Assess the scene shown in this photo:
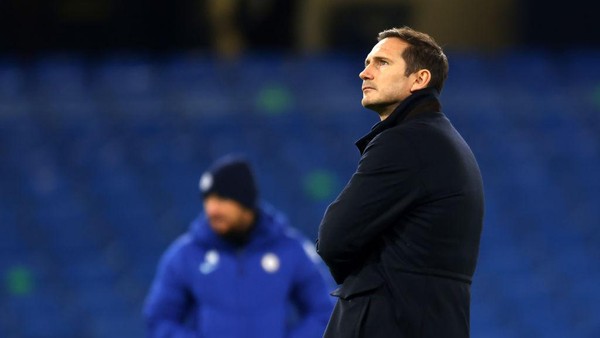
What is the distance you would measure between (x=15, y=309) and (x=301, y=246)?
136 inches

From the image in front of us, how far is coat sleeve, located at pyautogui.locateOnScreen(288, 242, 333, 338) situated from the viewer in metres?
4.42

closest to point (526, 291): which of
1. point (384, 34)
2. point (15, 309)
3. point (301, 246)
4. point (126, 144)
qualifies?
point (126, 144)

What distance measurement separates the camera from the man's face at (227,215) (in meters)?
4.36

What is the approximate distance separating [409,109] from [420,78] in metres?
0.08

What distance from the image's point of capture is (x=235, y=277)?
4371 millimetres

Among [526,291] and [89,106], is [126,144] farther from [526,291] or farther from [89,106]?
[526,291]

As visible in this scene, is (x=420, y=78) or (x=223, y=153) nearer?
(x=420, y=78)

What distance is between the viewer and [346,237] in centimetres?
259

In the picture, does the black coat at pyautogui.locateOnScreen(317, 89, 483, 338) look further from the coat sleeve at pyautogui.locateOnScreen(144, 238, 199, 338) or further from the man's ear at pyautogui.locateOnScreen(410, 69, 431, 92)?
the coat sleeve at pyautogui.locateOnScreen(144, 238, 199, 338)

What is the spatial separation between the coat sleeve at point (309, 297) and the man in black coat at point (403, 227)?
176 centimetres

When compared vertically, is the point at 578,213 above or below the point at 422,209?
below

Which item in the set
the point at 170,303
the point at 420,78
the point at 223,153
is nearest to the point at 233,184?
the point at 170,303

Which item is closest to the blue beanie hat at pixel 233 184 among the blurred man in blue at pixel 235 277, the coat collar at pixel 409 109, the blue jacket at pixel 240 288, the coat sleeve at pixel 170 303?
the blurred man in blue at pixel 235 277

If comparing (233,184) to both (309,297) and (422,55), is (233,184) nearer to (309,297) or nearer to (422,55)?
(309,297)
